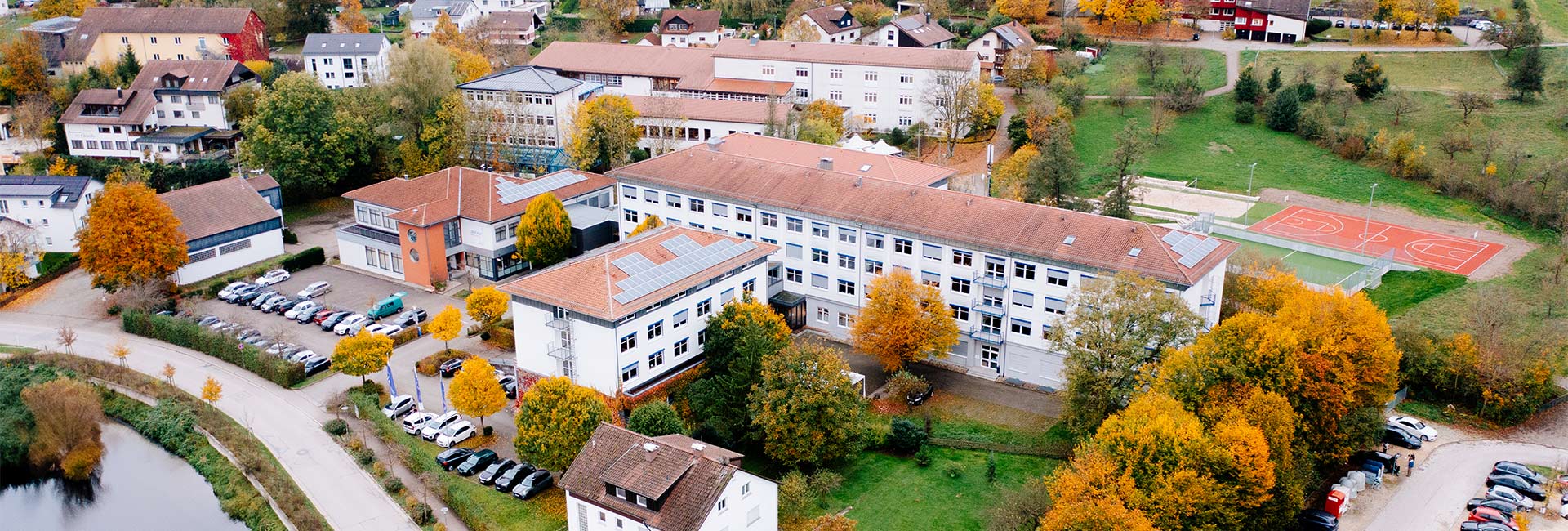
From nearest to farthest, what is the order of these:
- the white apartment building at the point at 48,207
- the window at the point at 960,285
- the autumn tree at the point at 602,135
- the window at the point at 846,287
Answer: the window at the point at 960,285, the window at the point at 846,287, the white apartment building at the point at 48,207, the autumn tree at the point at 602,135

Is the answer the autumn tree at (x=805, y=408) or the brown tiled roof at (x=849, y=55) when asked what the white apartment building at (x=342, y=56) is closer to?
the brown tiled roof at (x=849, y=55)

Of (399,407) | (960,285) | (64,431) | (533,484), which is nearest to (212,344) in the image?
(64,431)

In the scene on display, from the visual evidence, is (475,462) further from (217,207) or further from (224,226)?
(217,207)

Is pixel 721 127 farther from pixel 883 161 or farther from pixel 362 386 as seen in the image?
pixel 362 386

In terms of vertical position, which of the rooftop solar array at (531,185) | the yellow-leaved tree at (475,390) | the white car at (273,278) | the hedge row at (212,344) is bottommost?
the hedge row at (212,344)

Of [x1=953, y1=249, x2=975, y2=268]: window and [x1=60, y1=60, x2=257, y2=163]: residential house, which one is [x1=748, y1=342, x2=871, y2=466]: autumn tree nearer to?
[x1=953, y1=249, x2=975, y2=268]: window

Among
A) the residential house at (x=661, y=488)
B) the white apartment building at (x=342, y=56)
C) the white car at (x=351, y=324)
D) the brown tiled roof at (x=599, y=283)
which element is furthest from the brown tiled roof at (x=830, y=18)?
the residential house at (x=661, y=488)
